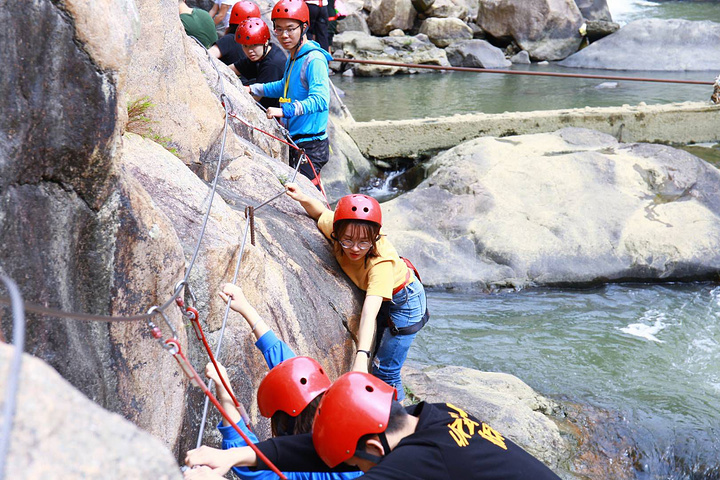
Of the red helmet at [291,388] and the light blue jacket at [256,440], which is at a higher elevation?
the red helmet at [291,388]

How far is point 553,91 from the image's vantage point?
15.5 meters

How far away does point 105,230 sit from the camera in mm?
2273

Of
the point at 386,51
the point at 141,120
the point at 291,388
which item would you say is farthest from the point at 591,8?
the point at 291,388

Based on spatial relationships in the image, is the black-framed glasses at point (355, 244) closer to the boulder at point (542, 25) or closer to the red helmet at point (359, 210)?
the red helmet at point (359, 210)

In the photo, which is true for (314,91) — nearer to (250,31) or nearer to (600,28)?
(250,31)

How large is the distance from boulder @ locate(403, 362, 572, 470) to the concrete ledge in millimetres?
5646

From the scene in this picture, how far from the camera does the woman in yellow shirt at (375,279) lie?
383cm

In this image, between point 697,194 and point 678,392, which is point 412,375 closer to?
point 678,392

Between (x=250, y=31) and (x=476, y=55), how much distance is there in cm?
1364

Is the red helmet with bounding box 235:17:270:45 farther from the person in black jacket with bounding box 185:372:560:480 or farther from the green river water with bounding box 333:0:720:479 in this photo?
the person in black jacket with bounding box 185:372:560:480

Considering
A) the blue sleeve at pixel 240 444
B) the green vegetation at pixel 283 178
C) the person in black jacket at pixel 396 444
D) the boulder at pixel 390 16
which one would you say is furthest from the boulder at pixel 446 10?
the person in black jacket at pixel 396 444

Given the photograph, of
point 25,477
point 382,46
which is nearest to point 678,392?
point 25,477

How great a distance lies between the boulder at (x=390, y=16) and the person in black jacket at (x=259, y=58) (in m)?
14.4

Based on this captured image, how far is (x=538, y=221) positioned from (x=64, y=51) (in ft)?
20.5
